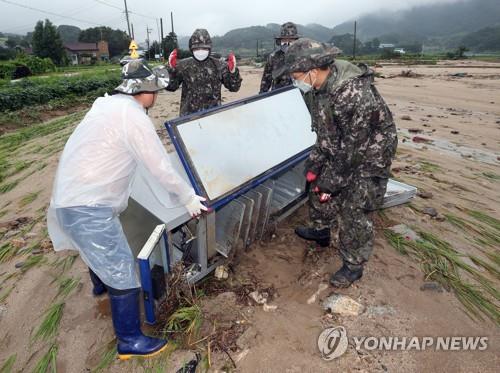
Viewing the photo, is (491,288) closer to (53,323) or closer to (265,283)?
(265,283)

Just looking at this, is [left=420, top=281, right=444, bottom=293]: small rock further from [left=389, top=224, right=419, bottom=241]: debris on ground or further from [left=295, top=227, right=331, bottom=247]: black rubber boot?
[left=295, top=227, right=331, bottom=247]: black rubber boot

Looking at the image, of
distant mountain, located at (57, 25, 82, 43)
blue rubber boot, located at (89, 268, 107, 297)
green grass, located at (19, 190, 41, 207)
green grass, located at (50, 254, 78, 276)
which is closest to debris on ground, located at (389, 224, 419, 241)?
blue rubber boot, located at (89, 268, 107, 297)

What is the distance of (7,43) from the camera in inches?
2574

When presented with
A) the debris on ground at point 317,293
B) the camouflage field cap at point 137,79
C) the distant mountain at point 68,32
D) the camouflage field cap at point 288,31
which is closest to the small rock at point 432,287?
the debris on ground at point 317,293

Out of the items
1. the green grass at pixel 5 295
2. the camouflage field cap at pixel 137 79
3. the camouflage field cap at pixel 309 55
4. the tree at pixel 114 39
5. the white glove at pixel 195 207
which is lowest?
the green grass at pixel 5 295

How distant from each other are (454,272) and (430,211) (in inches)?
41.2

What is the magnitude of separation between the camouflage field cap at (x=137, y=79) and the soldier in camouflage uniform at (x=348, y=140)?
910 millimetres

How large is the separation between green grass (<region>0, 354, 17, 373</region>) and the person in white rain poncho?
82 centimetres

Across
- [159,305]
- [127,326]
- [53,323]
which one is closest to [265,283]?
[159,305]

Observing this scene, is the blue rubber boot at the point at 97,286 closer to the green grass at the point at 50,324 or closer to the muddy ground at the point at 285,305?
the muddy ground at the point at 285,305

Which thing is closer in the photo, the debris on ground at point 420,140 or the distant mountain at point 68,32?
the debris on ground at point 420,140

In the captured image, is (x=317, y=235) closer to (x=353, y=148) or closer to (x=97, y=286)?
(x=353, y=148)

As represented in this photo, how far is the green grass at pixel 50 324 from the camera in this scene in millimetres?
2309

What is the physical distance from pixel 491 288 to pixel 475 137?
4.96 metres
